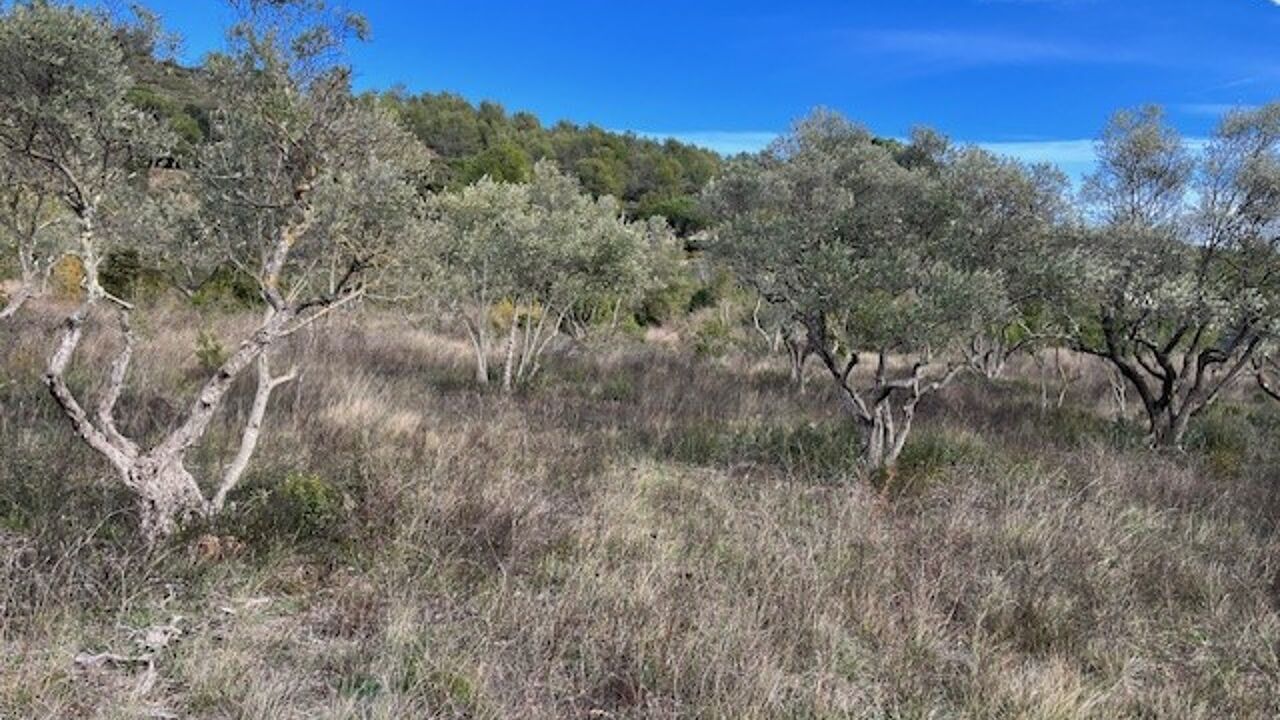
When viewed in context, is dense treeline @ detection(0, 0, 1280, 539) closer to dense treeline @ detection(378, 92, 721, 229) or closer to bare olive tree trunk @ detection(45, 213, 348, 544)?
bare olive tree trunk @ detection(45, 213, 348, 544)

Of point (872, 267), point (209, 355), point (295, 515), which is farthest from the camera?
point (209, 355)

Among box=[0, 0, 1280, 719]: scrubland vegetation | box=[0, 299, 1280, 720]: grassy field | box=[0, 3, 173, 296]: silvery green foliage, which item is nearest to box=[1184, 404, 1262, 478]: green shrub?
box=[0, 0, 1280, 719]: scrubland vegetation

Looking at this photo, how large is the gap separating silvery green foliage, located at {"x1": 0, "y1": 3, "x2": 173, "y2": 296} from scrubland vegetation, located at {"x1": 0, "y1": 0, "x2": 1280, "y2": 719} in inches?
1.2

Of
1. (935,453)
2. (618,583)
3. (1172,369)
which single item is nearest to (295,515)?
(618,583)

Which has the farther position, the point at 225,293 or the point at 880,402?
the point at 225,293

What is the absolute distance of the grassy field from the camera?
11.1ft

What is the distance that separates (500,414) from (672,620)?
23.6 ft

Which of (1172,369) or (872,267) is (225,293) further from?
(1172,369)

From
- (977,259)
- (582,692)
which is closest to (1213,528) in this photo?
(977,259)

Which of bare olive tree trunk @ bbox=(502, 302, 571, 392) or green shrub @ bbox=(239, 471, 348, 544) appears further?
bare olive tree trunk @ bbox=(502, 302, 571, 392)

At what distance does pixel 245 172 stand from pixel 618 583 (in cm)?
362

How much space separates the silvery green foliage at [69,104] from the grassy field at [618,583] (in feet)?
6.31

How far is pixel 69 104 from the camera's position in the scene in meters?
4.92

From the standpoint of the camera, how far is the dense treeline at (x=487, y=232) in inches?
191
